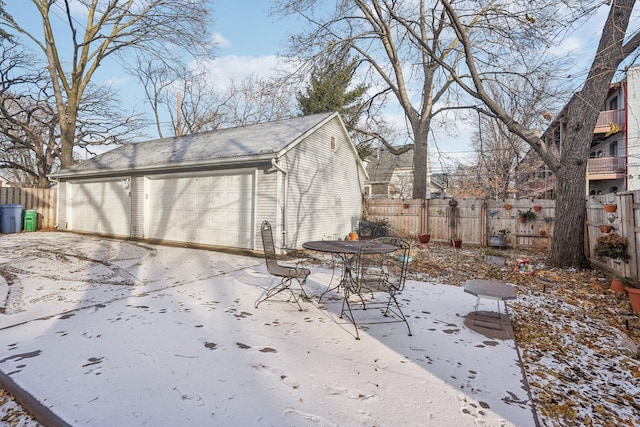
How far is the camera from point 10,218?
12.1 m

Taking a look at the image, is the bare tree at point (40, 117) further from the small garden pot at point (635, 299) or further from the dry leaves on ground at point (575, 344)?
the small garden pot at point (635, 299)

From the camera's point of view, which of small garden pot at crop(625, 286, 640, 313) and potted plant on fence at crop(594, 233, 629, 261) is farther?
potted plant on fence at crop(594, 233, 629, 261)

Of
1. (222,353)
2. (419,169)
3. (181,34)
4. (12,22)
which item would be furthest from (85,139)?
(222,353)

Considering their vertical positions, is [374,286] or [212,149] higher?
[212,149]

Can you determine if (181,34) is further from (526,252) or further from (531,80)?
(526,252)

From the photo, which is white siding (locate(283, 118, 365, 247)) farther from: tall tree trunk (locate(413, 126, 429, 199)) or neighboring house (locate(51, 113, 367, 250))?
tall tree trunk (locate(413, 126, 429, 199))

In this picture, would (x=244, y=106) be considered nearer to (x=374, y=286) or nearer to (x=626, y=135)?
(x=626, y=135)

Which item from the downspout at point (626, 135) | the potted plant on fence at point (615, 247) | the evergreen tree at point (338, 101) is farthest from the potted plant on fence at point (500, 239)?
the downspout at point (626, 135)

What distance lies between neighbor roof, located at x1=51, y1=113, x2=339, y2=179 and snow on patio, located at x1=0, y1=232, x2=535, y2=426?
457 cm

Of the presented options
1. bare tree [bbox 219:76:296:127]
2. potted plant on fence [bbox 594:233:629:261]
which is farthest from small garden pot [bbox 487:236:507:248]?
bare tree [bbox 219:76:296:127]

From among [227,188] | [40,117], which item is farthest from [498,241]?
[40,117]

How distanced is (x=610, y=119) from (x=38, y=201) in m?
26.7

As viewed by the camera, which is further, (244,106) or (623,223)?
(244,106)

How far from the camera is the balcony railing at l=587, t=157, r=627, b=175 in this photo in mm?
15788
